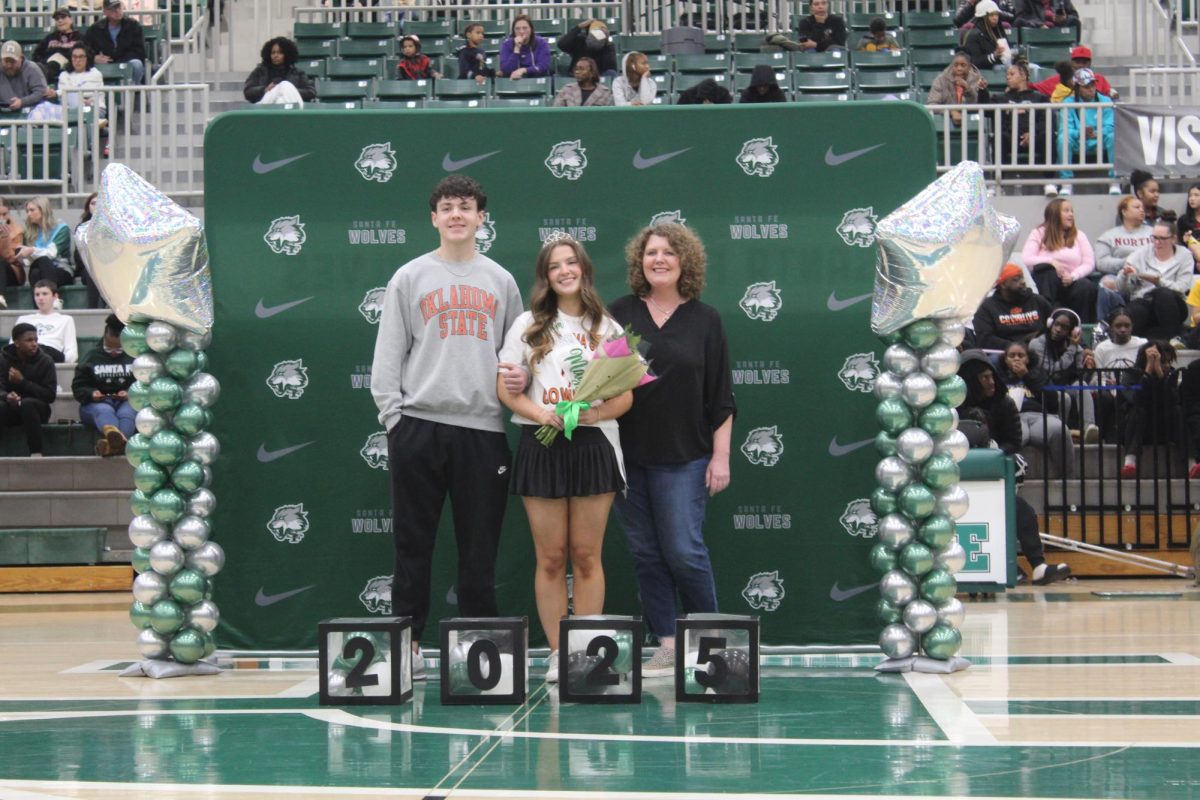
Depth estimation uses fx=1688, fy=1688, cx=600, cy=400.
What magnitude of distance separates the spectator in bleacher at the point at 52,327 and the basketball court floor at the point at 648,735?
5422 mm

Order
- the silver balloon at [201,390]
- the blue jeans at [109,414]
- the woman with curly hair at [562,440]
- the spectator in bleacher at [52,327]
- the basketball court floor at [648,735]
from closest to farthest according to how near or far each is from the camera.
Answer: the basketball court floor at [648,735]
the woman with curly hair at [562,440]
the silver balloon at [201,390]
the blue jeans at [109,414]
the spectator in bleacher at [52,327]

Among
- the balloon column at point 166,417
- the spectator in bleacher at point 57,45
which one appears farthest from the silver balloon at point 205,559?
the spectator in bleacher at point 57,45

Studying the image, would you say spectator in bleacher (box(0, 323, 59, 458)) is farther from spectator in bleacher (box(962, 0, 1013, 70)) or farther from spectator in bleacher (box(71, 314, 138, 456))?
spectator in bleacher (box(962, 0, 1013, 70))

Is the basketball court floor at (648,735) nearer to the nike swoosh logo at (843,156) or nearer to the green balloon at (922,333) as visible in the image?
the green balloon at (922,333)

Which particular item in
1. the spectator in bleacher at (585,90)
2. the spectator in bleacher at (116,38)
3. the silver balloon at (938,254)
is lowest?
the silver balloon at (938,254)

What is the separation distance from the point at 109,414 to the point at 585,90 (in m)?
5.49

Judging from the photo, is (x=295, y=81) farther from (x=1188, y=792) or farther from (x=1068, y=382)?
(x=1188, y=792)

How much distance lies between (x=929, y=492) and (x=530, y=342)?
1.72m

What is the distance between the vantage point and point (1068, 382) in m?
11.9

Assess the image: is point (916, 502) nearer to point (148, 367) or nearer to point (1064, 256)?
point (148, 367)

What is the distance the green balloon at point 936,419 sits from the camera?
680cm

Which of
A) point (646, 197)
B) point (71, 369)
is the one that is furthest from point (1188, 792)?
point (71, 369)

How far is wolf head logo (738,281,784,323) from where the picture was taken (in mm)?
7355

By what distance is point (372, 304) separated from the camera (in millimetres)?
7398
